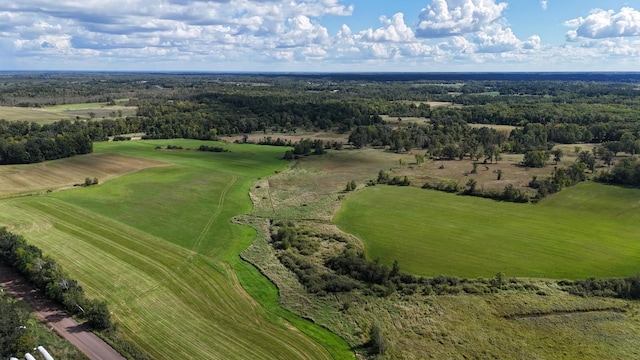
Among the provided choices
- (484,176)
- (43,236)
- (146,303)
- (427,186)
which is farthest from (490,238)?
(43,236)

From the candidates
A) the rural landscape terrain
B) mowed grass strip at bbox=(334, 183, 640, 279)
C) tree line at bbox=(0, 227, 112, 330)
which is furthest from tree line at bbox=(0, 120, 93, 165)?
mowed grass strip at bbox=(334, 183, 640, 279)

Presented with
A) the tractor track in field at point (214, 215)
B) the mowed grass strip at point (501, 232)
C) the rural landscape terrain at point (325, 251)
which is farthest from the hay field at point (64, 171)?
the mowed grass strip at point (501, 232)

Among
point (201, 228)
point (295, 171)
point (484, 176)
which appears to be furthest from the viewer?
point (295, 171)

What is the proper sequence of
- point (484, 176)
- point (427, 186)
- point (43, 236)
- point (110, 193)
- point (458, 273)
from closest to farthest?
point (458, 273), point (43, 236), point (110, 193), point (427, 186), point (484, 176)

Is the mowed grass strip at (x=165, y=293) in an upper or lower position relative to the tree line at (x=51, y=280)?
lower

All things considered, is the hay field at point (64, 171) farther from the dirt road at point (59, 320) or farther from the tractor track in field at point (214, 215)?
the dirt road at point (59, 320)

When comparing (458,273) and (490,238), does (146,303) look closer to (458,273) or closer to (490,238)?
(458,273)

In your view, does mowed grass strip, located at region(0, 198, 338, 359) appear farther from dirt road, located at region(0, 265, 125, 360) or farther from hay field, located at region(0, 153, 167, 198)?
hay field, located at region(0, 153, 167, 198)
